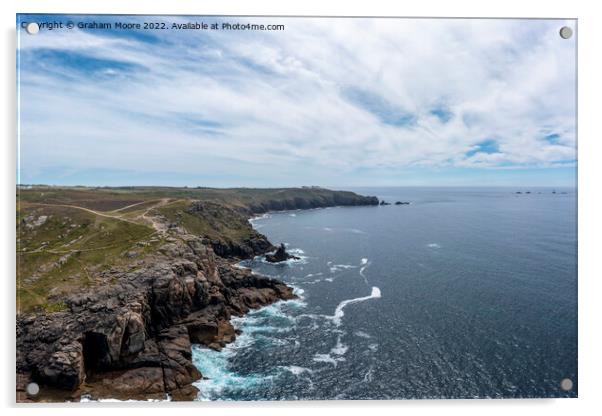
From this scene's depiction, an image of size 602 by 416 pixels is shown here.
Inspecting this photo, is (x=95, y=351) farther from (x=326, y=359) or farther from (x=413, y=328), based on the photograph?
(x=413, y=328)

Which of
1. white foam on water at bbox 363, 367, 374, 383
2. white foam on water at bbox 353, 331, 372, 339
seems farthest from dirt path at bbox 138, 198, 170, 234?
white foam on water at bbox 363, 367, 374, 383

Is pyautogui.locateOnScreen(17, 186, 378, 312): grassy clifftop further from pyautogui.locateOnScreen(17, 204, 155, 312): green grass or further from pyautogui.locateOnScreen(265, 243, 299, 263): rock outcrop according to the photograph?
pyautogui.locateOnScreen(265, 243, 299, 263): rock outcrop

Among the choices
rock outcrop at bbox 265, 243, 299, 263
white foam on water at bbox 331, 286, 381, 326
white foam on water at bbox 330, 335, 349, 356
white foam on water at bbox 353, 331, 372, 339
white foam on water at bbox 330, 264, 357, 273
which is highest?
rock outcrop at bbox 265, 243, 299, 263

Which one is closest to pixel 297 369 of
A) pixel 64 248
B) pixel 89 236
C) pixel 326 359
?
pixel 326 359

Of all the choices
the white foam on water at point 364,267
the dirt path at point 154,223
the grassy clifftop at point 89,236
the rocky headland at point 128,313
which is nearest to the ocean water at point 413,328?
the white foam on water at point 364,267

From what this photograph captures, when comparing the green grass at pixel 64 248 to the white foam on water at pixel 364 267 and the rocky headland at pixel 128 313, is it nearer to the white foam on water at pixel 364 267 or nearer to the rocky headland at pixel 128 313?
the rocky headland at pixel 128 313

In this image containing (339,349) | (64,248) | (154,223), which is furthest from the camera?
(154,223)
